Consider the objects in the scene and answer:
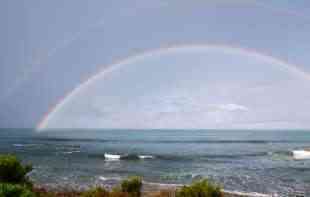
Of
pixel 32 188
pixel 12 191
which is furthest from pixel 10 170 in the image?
pixel 12 191

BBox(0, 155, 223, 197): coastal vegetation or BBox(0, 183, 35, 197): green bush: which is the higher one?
BBox(0, 183, 35, 197): green bush

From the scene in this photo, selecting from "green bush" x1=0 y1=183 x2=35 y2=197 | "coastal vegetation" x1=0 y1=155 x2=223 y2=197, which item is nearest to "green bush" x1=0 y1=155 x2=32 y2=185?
"coastal vegetation" x1=0 y1=155 x2=223 y2=197

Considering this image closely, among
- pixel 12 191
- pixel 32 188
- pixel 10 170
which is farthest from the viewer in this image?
pixel 32 188

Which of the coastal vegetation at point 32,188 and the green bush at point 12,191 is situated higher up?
the green bush at point 12,191

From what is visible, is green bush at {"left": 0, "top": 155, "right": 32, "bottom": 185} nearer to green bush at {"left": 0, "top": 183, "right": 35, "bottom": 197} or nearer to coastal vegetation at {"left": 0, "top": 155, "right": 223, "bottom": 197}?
coastal vegetation at {"left": 0, "top": 155, "right": 223, "bottom": 197}

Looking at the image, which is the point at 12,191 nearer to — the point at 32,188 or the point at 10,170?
the point at 10,170

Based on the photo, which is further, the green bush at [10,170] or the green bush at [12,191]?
the green bush at [10,170]

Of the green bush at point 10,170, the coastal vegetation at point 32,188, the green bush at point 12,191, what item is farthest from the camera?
the green bush at point 10,170

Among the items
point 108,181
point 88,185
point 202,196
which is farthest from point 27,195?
point 108,181

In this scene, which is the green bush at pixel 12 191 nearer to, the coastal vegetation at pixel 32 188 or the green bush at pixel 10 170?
the coastal vegetation at pixel 32 188

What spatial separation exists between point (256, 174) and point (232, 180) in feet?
17.4

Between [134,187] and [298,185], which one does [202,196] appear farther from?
[298,185]

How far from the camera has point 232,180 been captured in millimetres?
30547

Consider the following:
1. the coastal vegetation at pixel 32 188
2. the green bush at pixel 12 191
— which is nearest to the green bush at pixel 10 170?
the coastal vegetation at pixel 32 188
